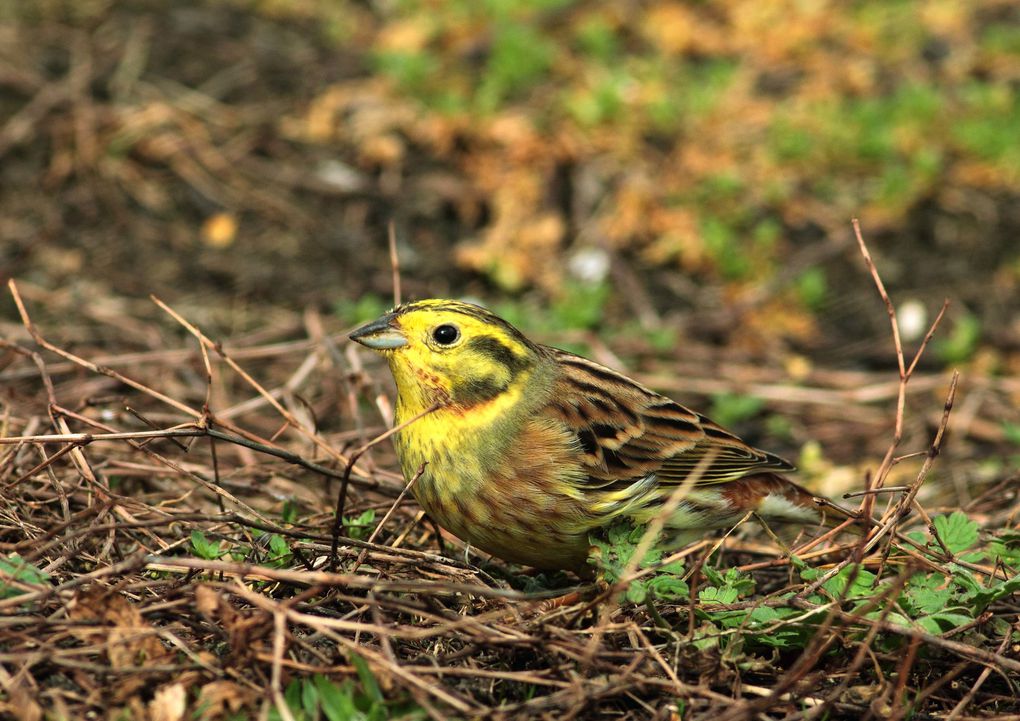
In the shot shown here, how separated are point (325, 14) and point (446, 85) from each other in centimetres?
159

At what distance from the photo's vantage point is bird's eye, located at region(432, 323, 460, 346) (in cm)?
434

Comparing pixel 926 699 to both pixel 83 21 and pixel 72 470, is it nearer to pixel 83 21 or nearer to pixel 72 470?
pixel 72 470

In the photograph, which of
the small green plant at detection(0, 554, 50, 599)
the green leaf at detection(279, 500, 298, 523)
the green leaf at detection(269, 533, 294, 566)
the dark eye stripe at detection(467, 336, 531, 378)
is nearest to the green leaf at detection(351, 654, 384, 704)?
the green leaf at detection(269, 533, 294, 566)

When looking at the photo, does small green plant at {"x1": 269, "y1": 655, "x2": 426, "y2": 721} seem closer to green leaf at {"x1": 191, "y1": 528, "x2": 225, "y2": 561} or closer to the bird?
green leaf at {"x1": 191, "y1": 528, "x2": 225, "y2": 561}

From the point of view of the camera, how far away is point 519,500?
4.19 m

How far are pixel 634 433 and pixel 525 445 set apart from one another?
Result: 52 centimetres

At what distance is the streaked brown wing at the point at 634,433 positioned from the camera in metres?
4.51

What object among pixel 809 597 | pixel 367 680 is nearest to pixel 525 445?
pixel 809 597

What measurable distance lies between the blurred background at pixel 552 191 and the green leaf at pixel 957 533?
7.97 ft

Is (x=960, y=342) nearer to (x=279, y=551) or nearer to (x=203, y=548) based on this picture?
(x=279, y=551)

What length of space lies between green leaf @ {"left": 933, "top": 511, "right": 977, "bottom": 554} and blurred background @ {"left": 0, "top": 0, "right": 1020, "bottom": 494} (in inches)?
95.6

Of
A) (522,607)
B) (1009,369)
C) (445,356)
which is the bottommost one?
(1009,369)

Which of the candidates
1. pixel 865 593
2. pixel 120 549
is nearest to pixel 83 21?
pixel 120 549

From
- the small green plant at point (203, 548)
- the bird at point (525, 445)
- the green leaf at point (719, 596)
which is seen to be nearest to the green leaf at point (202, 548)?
the small green plant at point (203, 548)
